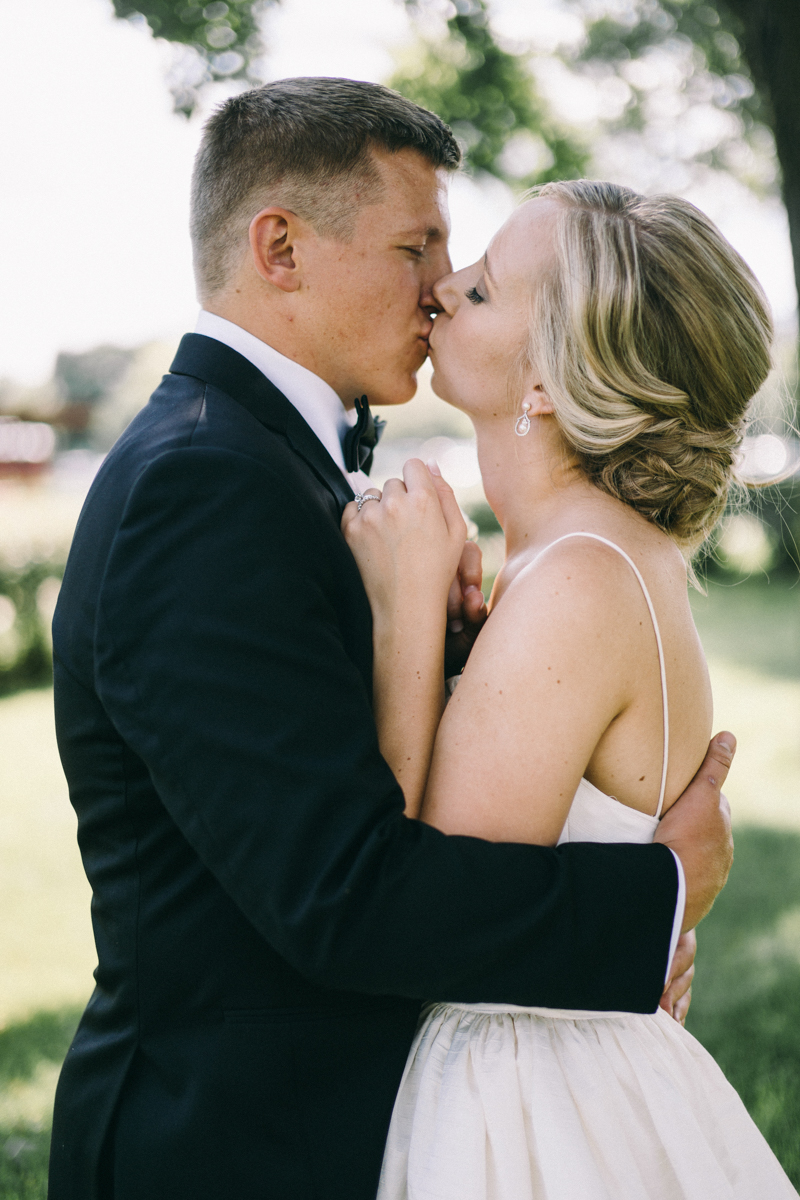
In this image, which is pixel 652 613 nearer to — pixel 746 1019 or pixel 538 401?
pixel 538 401

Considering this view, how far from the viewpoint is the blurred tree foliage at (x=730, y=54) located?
4551 mm

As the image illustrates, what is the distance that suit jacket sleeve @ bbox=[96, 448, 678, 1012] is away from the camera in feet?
4.93

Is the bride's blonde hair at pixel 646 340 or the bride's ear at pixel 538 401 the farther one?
the bride's ear at pixel 538 401

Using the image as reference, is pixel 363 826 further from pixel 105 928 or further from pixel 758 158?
pixel 758 158

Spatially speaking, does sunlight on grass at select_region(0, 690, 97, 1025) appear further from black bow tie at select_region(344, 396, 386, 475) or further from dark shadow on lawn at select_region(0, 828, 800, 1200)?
black bow tie at select_region(344, 396, 386, 475)

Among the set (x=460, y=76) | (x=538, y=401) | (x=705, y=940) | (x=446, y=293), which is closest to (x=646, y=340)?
(x=538, y=401)

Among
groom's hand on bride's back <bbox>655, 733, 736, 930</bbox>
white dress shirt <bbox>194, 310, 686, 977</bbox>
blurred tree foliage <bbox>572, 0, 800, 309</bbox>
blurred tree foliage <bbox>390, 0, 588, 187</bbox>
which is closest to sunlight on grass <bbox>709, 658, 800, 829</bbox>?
blurred tree foliage <bbox>572, 0, 800, 309</bbox>

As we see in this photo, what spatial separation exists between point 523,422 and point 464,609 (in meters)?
0.47

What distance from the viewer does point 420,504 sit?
6.82ft

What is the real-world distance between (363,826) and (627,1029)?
960mm

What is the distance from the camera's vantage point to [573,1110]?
1.90 metres

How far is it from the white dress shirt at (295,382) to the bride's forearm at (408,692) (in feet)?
1.51

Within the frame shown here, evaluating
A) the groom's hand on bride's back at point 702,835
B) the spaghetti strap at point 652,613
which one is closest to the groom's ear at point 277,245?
the spaghetti strap at point 652,613

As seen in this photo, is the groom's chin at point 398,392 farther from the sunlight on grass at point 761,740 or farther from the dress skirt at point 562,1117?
the sunlight on grass at point 761,740
